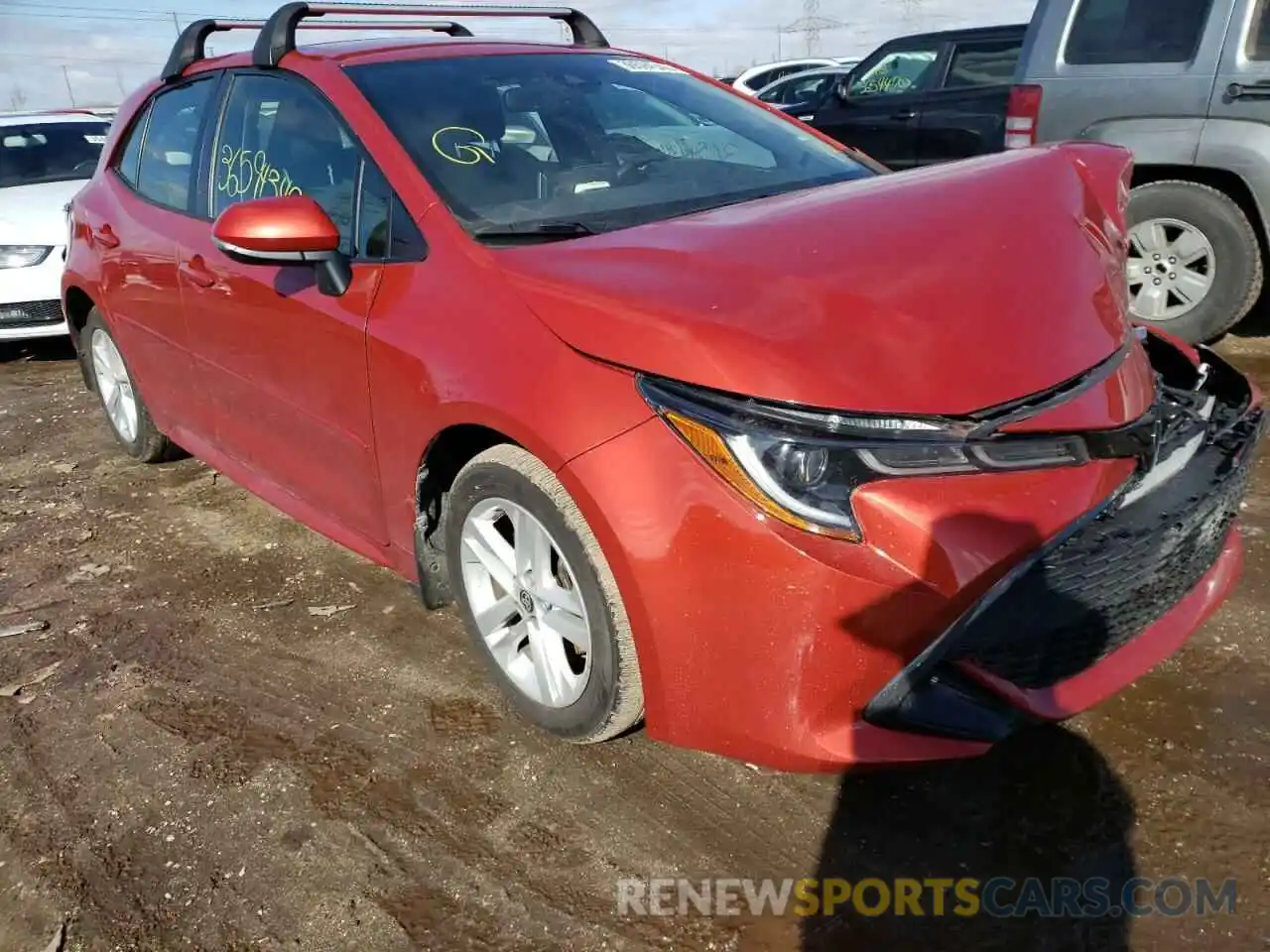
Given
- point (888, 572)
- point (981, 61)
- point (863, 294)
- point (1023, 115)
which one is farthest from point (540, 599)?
point (981, 61)

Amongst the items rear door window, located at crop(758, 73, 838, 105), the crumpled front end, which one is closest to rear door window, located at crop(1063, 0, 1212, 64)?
the crumpled front end

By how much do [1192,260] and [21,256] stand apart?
6.64m

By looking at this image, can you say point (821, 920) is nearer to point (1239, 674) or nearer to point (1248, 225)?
point (1239, 674)

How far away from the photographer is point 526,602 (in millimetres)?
2334

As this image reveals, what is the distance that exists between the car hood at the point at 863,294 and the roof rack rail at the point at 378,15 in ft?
4.55

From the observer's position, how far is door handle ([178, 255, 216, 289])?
312cm

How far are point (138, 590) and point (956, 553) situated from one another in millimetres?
2766

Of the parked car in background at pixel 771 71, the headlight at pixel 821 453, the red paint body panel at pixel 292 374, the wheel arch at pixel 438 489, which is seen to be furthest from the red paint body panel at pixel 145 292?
the parked car in background at pixel 771 71

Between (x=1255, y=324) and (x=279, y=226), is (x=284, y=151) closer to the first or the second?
(x=279, y=226)

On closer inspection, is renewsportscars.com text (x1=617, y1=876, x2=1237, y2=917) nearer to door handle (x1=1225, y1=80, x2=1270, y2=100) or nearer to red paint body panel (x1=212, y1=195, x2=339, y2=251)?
red paint body panel (x1=212, y1=195, x2=339, y2=251)

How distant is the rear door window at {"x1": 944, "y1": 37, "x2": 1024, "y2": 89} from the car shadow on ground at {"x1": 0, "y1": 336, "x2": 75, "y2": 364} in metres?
6.57

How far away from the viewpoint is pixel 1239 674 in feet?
8.22

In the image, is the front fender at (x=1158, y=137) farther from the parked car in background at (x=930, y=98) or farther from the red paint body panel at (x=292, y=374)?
the red paint body panel at (x=292, y=374)

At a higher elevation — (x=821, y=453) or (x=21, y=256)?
(x=821, y=453)
